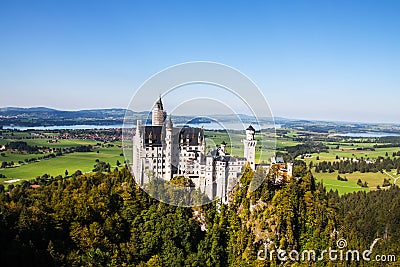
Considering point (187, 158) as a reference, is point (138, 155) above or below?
above

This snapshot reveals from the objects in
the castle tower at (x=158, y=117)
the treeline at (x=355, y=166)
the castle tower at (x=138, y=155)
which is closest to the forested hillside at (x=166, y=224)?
the castle tower at (x=138, y=155)

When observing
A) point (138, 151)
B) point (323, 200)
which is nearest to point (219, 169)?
point (138, 151)

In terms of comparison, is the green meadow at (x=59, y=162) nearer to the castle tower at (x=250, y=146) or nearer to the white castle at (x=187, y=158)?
the white castle at (x=187, y=158)

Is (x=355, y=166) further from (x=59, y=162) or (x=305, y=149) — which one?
(x=59, y=162)

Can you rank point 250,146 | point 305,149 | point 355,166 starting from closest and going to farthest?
point 250,146 < point 355,166 < point 305,149

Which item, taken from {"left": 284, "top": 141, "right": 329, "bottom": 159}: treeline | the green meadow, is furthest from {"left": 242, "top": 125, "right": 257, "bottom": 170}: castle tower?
{"left": 284, "top": 141, "right": 329, "bottom": 159}: treeline

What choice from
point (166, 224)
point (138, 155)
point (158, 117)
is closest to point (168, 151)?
point (138, 155)

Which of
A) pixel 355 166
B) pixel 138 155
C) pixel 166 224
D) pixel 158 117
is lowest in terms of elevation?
pixel 355 166
